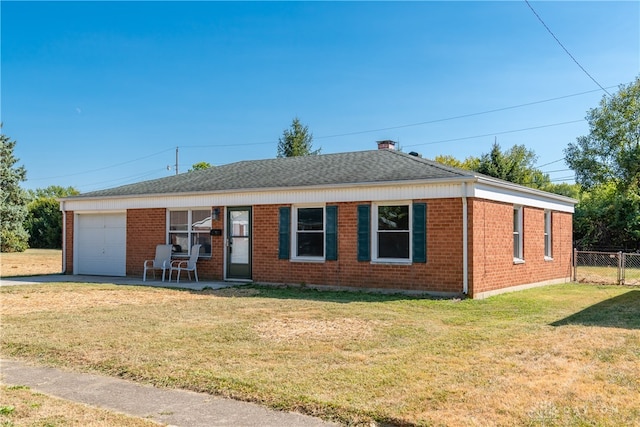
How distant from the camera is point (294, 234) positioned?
15.4 m

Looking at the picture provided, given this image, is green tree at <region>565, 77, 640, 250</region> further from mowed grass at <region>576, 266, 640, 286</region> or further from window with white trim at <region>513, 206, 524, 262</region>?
window with white trim at <region>513, 206, 524, 262</region>

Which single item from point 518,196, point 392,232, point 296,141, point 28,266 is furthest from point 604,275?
point 296,141

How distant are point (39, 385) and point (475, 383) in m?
4.37

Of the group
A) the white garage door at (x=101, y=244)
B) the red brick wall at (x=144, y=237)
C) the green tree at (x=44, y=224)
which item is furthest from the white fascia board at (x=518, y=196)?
the green tree at (x=44, y=224)

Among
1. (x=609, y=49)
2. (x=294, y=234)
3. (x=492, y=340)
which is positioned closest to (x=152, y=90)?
(x=294, y=234)

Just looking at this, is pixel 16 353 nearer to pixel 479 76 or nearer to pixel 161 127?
pixel 479 76

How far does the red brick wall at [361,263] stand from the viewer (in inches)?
509

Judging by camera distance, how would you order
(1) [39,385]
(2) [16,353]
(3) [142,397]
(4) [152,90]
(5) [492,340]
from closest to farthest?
1. (3) [142,397]
2. (1) [39,385]
3. (2) [16,353]
4. (5) [492,340]
5. (4) [152,90]

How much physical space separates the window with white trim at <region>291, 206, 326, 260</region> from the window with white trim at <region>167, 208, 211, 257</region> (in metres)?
3.21

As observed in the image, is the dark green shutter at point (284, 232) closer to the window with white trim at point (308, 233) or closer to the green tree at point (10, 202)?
the window with white trim at point (308, 233)

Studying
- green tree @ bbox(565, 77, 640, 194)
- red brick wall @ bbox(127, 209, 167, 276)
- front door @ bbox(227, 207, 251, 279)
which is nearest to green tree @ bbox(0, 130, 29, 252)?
red brick wall @ bbox(127, 209, 167, 276)

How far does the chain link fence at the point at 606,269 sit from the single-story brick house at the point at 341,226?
1079 millimetres

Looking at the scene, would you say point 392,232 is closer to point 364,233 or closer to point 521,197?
point 364,233

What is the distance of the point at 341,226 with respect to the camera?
47.4 feet
